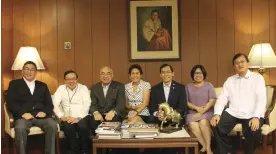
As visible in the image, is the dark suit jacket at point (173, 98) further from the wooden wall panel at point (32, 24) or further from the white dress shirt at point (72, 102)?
the wooden wall panel at point (32, 24)

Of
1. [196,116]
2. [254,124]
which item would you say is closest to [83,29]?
[196,116]

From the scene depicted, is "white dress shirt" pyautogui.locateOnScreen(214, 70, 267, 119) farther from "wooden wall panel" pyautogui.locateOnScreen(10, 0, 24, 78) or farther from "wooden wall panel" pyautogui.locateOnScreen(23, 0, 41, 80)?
"wooden wall panel" pyautogui.locateOnScreen(10, 0, 24, 78)

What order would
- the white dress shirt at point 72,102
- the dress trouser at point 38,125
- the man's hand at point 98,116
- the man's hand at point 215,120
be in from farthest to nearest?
the white dress shirt at point 72,102 → the man's hand at point 98,116 → the man's hand at point 215,120 → the dress trouser at point 38,125

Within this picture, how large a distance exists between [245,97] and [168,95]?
3.00 feet

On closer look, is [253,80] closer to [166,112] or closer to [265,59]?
[265,59]

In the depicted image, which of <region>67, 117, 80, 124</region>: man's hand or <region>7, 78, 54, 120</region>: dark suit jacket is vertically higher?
<region>7, 78, 54, 120</region>: dark suit jacket

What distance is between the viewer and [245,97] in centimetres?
336

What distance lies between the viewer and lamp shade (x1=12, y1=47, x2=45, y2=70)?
3.98 metres

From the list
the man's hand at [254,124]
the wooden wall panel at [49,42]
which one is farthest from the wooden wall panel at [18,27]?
the man's hand at [254,124]

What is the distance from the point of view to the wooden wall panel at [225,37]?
14.4ft

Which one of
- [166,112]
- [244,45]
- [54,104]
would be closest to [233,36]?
[244,45]

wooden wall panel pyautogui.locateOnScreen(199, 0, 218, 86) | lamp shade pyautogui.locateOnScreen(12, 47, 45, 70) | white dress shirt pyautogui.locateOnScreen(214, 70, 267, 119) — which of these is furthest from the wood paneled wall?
white dress shirt pyautogui.locateOnScreen(214, 70, 267, 119)

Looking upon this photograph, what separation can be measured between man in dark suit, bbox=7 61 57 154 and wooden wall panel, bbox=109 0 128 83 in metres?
1.14

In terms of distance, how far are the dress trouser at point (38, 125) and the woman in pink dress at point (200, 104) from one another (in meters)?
1.58
